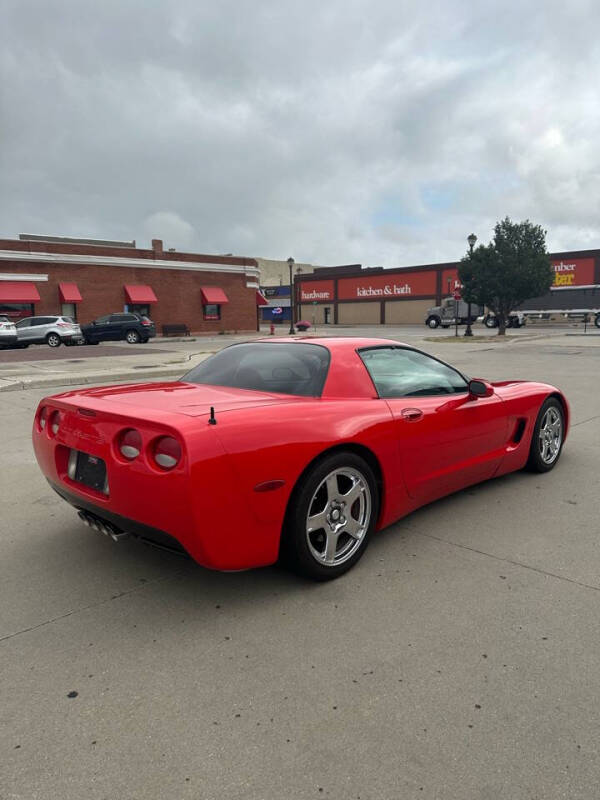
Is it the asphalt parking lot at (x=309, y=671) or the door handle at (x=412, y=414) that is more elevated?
the door handle at (x=412, y=414)

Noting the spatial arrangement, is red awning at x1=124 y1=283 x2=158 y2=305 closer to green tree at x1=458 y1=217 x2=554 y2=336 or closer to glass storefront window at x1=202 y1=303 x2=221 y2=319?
glass storefront window at x1=202 y1=303 x2=221 y2=319

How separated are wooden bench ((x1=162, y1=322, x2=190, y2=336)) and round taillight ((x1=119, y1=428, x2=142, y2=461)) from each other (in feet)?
120

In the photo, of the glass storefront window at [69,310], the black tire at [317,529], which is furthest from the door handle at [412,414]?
the glass storefront window at [69,310]

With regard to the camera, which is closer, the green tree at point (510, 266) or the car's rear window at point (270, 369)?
the car's rear window at point (270, 369)

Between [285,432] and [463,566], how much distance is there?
141cm

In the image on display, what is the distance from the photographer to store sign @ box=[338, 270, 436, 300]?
58281 mm

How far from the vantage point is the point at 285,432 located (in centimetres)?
293

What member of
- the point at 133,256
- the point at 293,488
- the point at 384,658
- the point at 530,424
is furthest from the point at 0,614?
the point at 133,256

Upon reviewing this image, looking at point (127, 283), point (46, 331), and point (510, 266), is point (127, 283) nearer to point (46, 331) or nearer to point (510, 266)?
point (46, 331)

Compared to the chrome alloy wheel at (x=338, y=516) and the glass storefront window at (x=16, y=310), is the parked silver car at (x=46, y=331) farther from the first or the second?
the chrome alloy wheel at (x=338, y=516)

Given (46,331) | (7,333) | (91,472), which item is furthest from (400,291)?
(91,472)

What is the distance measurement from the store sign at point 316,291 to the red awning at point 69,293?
37.1m

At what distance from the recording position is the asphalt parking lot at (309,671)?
1.90 meters

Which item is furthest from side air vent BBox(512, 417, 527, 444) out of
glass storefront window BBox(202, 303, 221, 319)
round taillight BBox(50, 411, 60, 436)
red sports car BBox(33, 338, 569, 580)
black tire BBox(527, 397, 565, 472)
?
glass storefront window BBox(202, 303, 221, 319)
